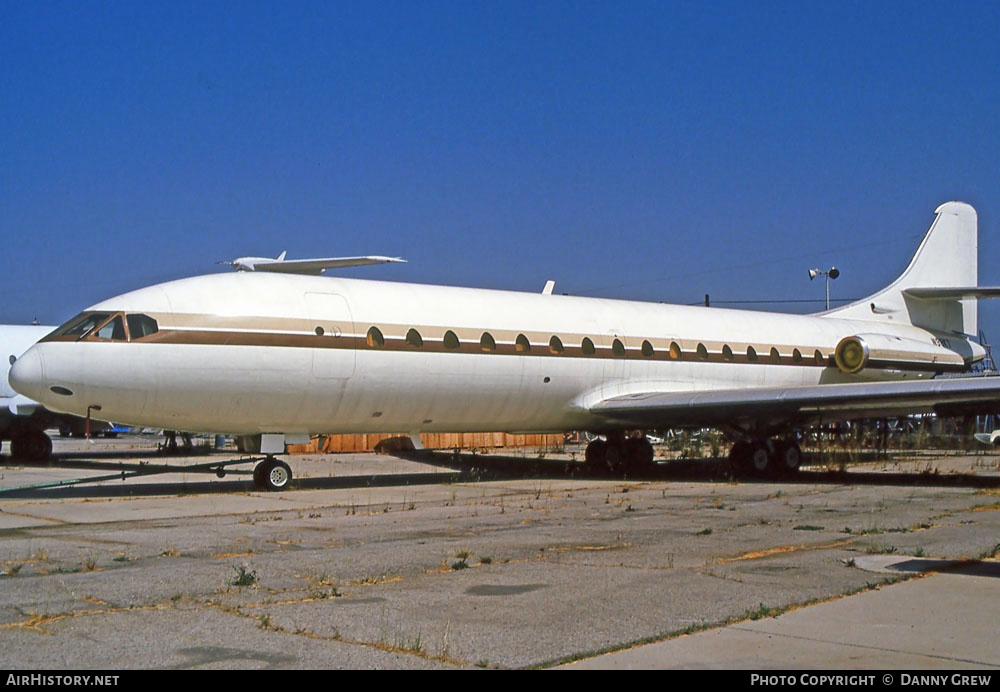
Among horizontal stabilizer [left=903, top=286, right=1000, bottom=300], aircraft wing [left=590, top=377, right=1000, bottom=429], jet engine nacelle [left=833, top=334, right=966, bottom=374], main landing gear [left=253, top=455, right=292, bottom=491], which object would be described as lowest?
main landing gear [left=253, top=455, right=292, bottom=491]

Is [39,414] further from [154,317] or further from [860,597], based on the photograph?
[860,597]

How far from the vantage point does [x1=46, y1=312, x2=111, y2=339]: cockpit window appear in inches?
620

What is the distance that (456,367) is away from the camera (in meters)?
18.8

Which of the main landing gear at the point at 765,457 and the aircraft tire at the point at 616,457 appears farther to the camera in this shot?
the aircraft tire at the point at 616,457

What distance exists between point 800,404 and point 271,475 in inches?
398

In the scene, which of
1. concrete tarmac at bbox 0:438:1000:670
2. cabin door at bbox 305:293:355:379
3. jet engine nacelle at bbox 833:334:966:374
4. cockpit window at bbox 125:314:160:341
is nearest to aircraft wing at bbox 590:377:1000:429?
concrete tarmac at bbox 0:438:1000:670

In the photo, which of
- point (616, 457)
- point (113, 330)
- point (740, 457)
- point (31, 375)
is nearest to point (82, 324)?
point (113, 330)

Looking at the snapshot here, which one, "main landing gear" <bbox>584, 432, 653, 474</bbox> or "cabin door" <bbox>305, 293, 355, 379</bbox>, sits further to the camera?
"main landing gear" <bbox>584, 432, 653, 474</bbox>

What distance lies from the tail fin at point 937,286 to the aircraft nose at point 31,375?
20.9 meters

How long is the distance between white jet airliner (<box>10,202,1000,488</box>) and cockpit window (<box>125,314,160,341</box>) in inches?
1.1

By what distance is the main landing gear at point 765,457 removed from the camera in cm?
2200

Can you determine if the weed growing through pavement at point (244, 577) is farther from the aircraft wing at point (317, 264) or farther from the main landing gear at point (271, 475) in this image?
the aircraft wing at point (317, 264)

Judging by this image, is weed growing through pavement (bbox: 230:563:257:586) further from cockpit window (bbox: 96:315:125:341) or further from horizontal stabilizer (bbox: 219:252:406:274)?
horizontal stabilizer (bbox: 219:252:406:274)

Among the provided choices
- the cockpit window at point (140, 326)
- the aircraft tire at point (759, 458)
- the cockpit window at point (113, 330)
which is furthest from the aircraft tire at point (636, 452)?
the cockpit window at point (113, 330)
